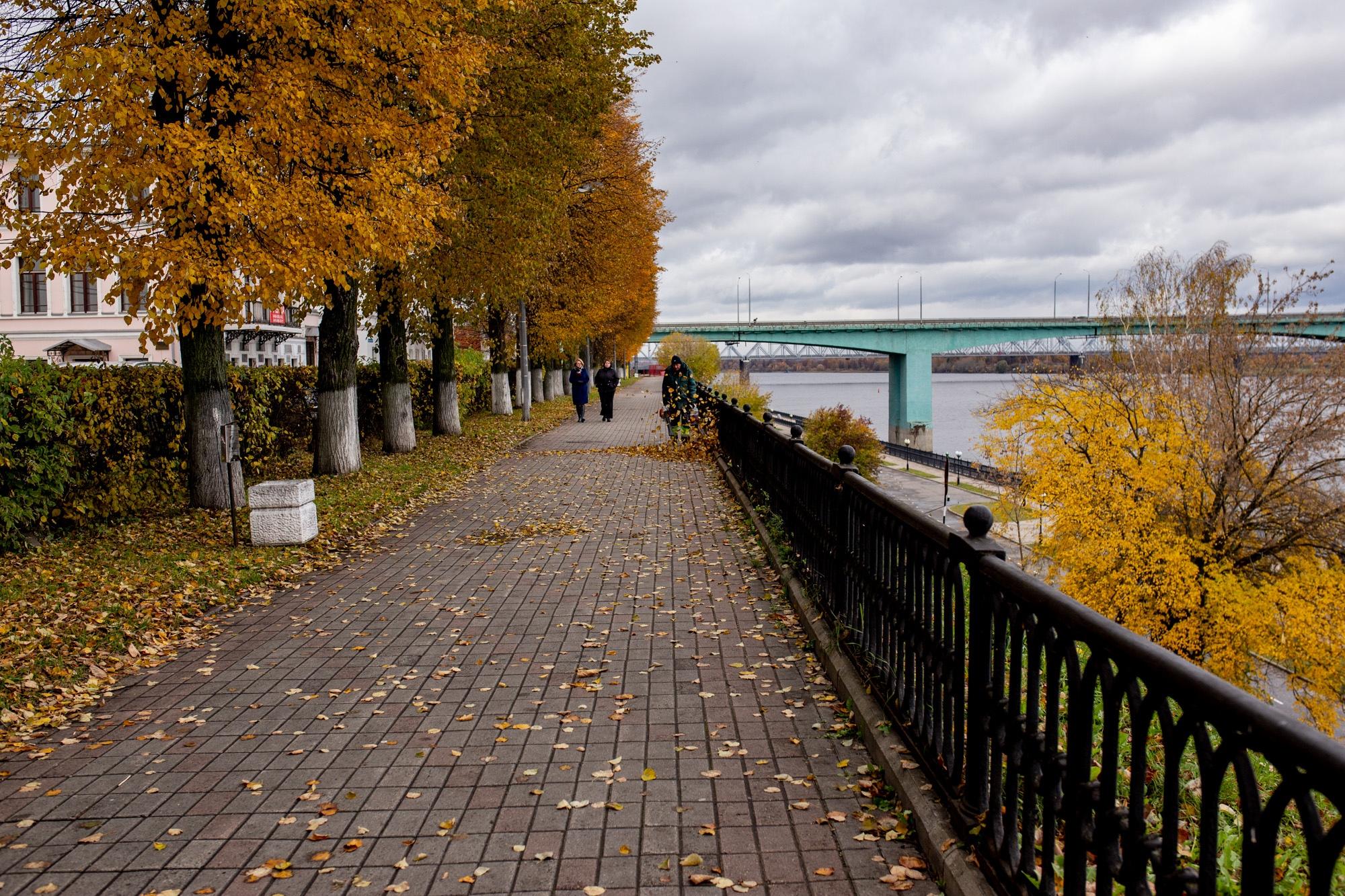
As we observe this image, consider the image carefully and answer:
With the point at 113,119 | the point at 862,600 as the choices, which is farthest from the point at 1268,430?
the point at 113,119

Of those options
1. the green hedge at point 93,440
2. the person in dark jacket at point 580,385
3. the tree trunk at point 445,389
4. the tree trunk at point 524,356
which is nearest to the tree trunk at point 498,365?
the tree trunk at point 524,356

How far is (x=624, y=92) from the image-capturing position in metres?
19.4

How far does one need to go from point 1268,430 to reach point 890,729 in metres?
25.7

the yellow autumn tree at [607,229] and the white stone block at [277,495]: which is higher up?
the yellow autumn tree at [607,229]

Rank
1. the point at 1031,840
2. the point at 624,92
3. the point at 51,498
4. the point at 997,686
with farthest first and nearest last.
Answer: the point at 624,92, the point at 51,498, the point at 997,686, the point at 1031,840

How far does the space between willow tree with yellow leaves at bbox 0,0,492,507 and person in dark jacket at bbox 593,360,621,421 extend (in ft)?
54.6

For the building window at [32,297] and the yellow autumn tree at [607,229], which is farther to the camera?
the building window at [32,297]

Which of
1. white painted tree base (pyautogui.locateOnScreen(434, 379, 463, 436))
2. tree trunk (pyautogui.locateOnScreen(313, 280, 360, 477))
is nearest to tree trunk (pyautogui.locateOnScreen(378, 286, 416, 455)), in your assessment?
tree trunk (pyautogui.locateOnScreen(313, 280, 360, 477))

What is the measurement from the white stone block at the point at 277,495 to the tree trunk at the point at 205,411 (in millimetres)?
1656

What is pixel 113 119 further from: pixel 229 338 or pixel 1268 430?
pixel 229 338

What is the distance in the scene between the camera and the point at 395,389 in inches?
718

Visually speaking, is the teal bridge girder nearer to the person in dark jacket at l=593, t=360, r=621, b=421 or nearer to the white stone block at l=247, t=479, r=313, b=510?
the person in dark jacket at l=593, t=360, r=621, b=421

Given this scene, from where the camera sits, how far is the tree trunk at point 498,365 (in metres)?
28.0

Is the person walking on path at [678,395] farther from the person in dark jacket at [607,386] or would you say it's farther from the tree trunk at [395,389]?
the tree trunk at [395,389]
